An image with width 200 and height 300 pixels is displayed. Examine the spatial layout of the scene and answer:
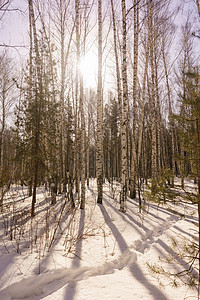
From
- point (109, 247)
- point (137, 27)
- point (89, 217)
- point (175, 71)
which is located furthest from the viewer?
point (175, 71)

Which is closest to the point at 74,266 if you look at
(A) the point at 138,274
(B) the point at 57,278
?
(B) the point at 57,278

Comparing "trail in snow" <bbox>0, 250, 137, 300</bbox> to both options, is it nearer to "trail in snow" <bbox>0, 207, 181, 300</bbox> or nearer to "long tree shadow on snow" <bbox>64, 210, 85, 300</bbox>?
"trail in snow" <bbox>0, 207, 181, 300</bbox>

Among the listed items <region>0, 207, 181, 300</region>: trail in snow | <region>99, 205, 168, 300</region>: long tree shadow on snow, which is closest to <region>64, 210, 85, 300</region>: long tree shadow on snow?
<region>0, 207, 181, 300</region>: trail in snow

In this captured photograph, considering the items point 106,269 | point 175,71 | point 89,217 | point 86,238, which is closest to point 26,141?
point 89,217

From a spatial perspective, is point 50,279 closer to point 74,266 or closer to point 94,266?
point 74,266

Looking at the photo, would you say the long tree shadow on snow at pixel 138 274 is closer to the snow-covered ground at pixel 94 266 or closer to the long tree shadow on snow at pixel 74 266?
the snow-covered ground at pixel 94 266

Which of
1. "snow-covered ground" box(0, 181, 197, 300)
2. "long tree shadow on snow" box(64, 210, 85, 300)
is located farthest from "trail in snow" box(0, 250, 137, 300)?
"long tree shadow on snow" box(64, 210, 85, 300)

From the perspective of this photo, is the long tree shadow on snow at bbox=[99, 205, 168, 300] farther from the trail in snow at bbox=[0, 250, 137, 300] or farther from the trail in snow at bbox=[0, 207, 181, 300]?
the trail in snow at bbox=[0, 250, 137, 300]

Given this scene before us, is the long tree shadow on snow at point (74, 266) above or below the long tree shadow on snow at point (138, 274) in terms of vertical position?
above

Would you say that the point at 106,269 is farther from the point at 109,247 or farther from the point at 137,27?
the point at 137,27

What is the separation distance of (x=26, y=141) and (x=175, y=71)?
14727 mm

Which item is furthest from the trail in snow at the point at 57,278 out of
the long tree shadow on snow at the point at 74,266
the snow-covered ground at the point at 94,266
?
the long tree shadow on snow at the point at 74,266

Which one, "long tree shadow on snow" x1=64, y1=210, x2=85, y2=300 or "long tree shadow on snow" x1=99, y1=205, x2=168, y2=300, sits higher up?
"long tree shadow on snow" x1=64, y1=210, x2=85, y2=300

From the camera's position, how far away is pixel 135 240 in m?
4.65
